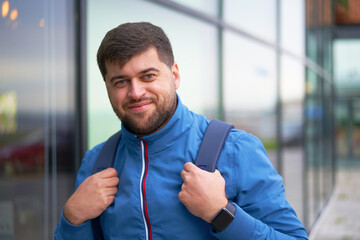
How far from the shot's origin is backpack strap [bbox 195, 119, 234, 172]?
1.37 meters

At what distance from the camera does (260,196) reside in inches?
53.9

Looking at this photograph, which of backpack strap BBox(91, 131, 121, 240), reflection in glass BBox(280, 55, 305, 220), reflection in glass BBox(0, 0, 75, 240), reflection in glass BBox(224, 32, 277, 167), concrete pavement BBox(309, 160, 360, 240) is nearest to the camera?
backpack strap BBox(91, 131, 121, 240)

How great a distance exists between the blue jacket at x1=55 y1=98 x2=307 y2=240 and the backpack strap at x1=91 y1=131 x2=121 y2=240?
80 millimetres

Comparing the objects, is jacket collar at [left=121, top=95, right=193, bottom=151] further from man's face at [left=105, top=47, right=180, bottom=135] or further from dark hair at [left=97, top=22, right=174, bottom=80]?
dark hair at [left=97, top=22, right=174, bottom=80]

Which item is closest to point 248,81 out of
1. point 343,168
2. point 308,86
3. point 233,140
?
point 233,140

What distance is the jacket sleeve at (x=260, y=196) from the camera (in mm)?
1358

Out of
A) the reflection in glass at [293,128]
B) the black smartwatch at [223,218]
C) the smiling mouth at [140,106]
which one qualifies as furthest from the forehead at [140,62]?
the reflection in glass at [293,128]

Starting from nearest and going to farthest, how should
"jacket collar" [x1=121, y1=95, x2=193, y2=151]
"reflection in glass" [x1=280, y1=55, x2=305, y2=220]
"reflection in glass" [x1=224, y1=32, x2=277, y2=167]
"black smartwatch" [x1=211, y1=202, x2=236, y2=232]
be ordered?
"black smartwatch" [x1=211, y1=202, x2=236, y2=232]
"jacket collar" [x1=121, y1=95, x2=193, y2=151]
"reflection in glass" [x1=224, y1=32, x2=277, y2=167]
"reflection in glass" [x1=280, y1=55, x2=305, y2=220]

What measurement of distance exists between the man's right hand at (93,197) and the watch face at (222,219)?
0.34 m

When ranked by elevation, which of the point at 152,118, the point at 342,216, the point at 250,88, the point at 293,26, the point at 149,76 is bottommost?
the point at 342,216

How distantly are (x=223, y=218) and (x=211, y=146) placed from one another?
0.22m

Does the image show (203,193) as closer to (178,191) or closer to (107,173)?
(178,191)

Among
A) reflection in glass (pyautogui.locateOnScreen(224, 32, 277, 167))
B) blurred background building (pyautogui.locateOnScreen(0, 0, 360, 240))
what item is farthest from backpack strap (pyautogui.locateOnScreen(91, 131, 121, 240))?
reflection in glass (pyautogui.locateOnScreen(224, 32, 277, 167))

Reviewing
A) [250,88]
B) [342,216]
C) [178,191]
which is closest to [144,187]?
[178,191]
